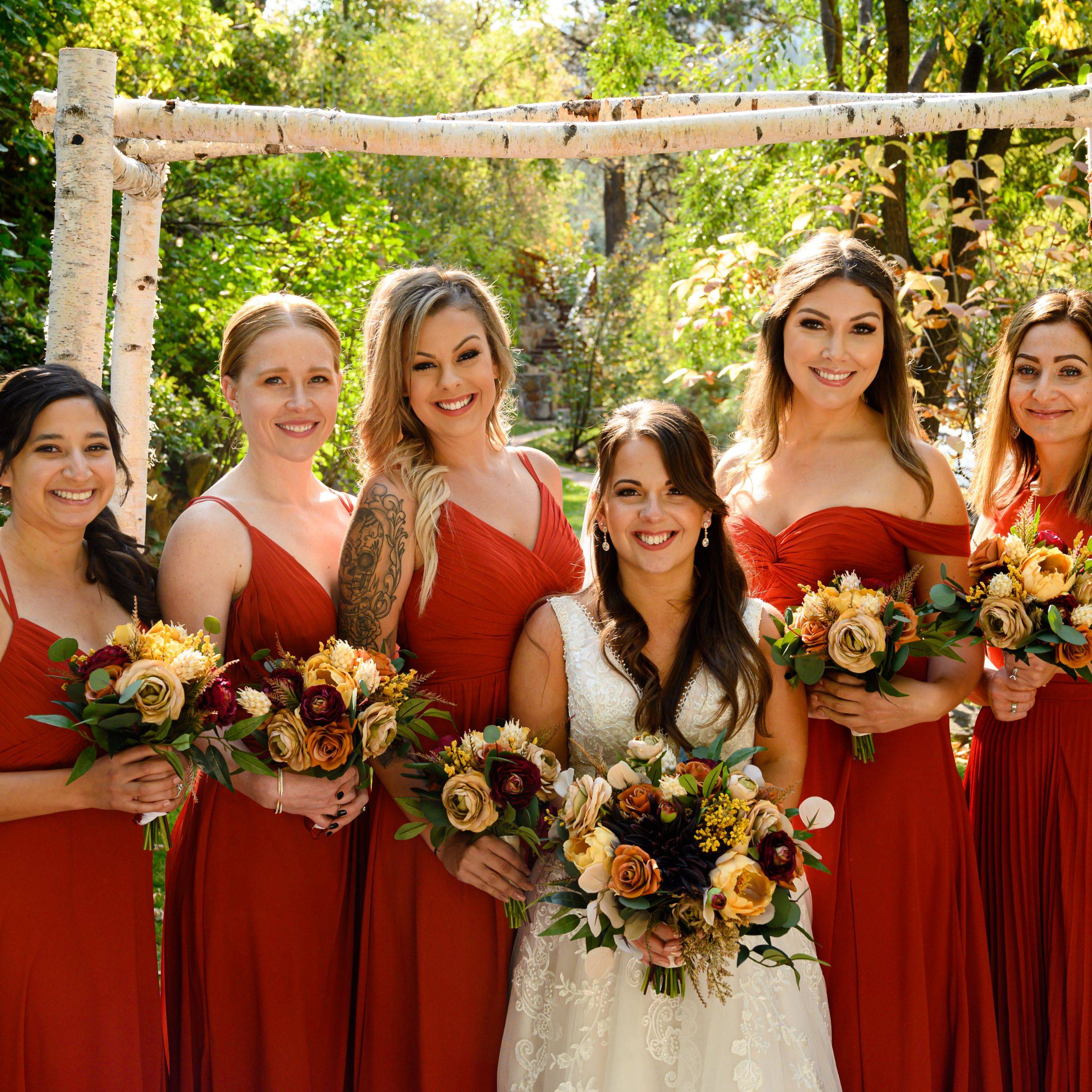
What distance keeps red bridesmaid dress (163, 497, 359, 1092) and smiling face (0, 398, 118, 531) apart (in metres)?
0.39

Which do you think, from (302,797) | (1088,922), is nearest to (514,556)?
(302,797)

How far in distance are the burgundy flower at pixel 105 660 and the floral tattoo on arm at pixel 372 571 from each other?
724mm

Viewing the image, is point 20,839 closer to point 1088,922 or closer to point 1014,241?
point 1088,922

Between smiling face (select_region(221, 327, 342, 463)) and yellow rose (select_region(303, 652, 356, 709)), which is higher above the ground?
smiling face (select_region(221, 327, 342, 463))

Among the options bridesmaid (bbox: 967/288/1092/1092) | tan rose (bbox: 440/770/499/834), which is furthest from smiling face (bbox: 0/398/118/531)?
bridesmaid (bbox: 967/288/1092/1092)

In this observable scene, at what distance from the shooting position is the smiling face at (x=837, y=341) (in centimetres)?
356

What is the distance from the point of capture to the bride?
2.94 meters

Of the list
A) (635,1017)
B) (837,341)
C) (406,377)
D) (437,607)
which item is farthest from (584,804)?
(837,341)

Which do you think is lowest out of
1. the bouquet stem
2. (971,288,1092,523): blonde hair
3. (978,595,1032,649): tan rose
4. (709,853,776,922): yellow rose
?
(709,853,776,922): yellow rose

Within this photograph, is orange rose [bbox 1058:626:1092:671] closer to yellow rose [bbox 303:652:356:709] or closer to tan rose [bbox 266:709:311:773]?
yellow rose [bbox 303:652:356:709]

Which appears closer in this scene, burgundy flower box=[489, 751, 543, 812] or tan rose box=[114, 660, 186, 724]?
tan rose box=[114, 660, 186, 724]

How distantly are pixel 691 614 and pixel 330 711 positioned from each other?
121 centimetres

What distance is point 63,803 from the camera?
111 inches

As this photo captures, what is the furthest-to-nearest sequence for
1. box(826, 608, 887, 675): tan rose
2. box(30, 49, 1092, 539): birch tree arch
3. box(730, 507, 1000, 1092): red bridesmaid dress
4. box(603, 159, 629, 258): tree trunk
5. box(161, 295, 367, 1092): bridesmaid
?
box(603, 159, 629, 258): tree trunk, box(30, 49, 1092, 539): birch tree arch, box(730, 507, 1000, 1092): red bridesmaid dress, box(161, 295, 367, 1092): bridesmaid, box(826, 608, 887, 675): tan rose
